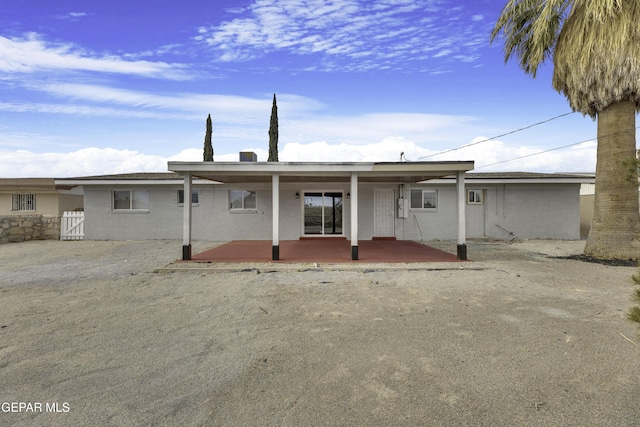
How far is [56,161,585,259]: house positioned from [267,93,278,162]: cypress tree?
8.11 meters

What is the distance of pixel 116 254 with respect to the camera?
11328mm

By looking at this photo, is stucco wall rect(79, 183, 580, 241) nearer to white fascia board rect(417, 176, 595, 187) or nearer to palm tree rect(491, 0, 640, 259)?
white fascia board rect(417, 176, 595, 187)

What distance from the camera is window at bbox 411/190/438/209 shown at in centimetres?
1531

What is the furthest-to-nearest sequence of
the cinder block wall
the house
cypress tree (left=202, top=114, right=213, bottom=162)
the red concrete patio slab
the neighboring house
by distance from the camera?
cypress tree (left=202, top=114, right=213, bottom=162)
the neighboring house
the house
the cinder block wall
the red concrete patio slab

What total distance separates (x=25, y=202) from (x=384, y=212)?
22.8 m

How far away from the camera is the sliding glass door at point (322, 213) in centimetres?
1491

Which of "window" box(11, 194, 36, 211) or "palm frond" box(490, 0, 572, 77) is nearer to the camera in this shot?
"palm frond" box(490, 0, 572, 77)

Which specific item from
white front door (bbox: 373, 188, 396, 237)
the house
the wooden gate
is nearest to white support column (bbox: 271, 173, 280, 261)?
the house

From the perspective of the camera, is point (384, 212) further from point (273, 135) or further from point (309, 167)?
point (273, 135)

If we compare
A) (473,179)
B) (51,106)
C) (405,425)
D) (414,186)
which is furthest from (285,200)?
(405,425)

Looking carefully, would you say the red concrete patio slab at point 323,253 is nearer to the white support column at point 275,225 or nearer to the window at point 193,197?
the white support column at point 275,225

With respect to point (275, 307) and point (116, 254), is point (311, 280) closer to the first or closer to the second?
point (275, 307)

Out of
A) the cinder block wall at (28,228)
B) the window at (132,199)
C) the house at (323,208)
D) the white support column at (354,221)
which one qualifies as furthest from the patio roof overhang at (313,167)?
the cinder block wall at (28,228)

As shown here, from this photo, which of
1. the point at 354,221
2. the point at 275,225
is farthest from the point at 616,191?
the point at 275,225
